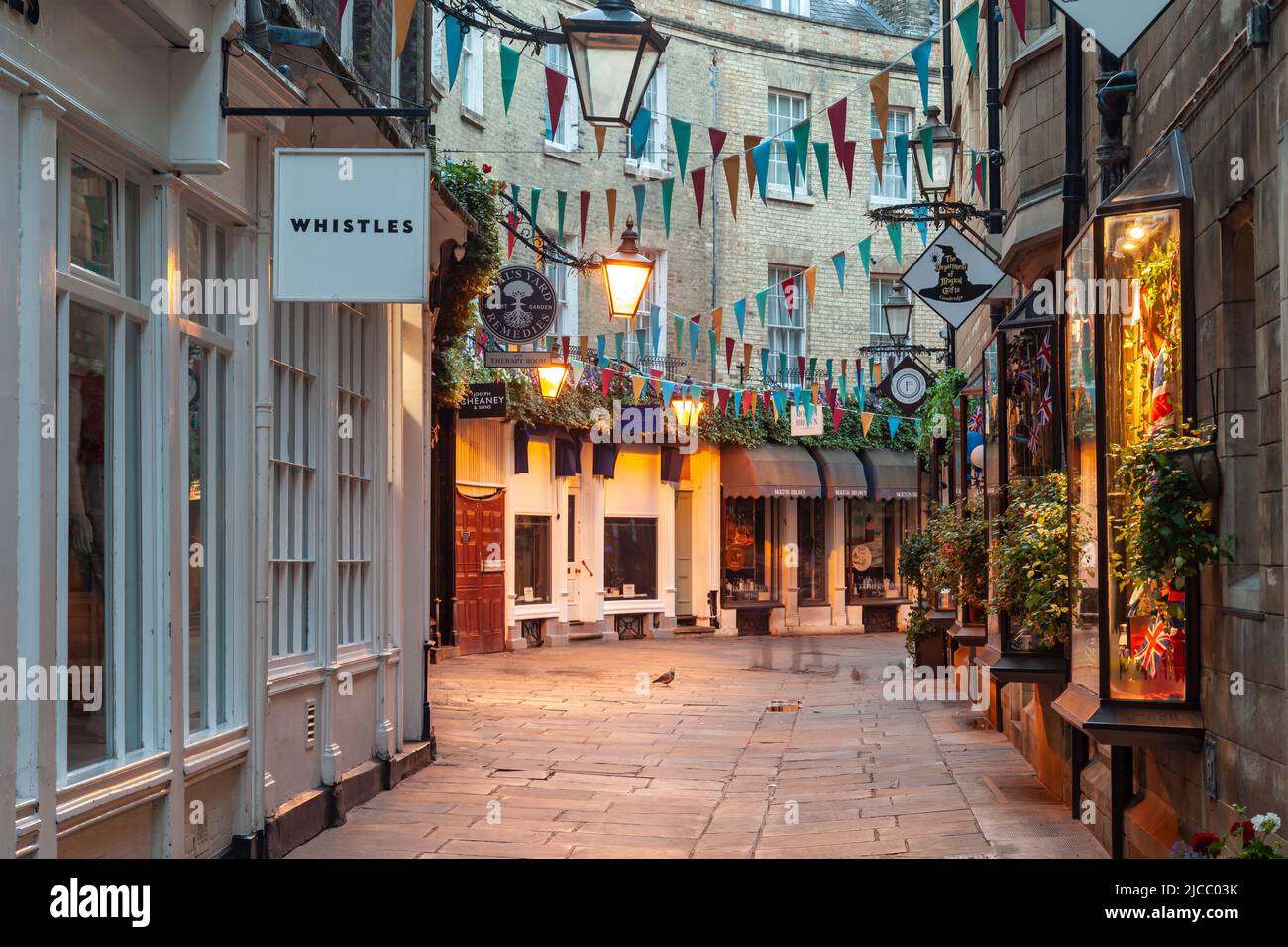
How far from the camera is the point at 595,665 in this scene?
2180cm

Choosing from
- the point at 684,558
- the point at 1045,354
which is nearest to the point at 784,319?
the point at 684,558

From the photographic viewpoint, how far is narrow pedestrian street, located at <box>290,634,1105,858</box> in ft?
29.3

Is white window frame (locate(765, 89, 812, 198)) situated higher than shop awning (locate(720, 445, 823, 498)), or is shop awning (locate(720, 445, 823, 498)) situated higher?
white window frame (locate(765, 89, 812, 198))

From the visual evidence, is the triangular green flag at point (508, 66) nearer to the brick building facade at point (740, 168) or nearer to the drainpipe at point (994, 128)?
the drainpipe at point (994, 128)

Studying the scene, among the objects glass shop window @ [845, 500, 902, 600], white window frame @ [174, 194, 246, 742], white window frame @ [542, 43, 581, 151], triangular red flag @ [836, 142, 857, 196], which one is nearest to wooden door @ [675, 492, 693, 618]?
glass shop window @ [845, 500, 902, 600]

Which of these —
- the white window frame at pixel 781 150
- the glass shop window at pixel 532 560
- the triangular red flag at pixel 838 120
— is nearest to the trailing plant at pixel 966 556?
the triangular red flag at pixel 838 120

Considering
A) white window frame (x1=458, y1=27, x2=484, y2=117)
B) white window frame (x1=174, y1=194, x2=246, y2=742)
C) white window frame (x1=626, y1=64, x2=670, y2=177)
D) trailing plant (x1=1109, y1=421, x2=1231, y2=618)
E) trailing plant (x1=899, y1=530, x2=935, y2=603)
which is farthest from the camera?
white window frame (x1=626, y1=64, x2=670, y2=177)

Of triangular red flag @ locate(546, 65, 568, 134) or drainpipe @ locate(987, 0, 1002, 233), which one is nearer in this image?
triangular red flag @ locate(546, 65, 568, 134)

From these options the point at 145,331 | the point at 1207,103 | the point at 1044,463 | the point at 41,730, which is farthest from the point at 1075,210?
the point at 41,730

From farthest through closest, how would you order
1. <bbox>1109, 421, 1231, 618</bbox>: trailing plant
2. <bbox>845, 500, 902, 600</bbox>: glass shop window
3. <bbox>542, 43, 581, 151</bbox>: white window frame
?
<bbox>845, 500, 902, 600</bbox>: glass shop window, <bbox>542, 43, 581, 151</bbox>: white window frame, <bbox>1109, 421, 1231, 618</bbox>: trailing plant

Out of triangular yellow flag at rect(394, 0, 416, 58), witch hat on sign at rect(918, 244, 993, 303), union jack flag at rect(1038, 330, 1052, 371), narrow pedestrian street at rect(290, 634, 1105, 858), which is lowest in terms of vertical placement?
narrow pedestrian street at rect(290, 634, 1105, 858)

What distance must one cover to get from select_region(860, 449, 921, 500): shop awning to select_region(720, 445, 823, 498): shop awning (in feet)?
4.97

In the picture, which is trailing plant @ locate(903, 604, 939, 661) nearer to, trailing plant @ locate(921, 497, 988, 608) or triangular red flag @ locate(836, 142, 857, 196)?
trailing plant @ locate(921, 497, 988, 608)

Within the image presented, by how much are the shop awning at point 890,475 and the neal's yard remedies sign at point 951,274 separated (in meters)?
17.2
